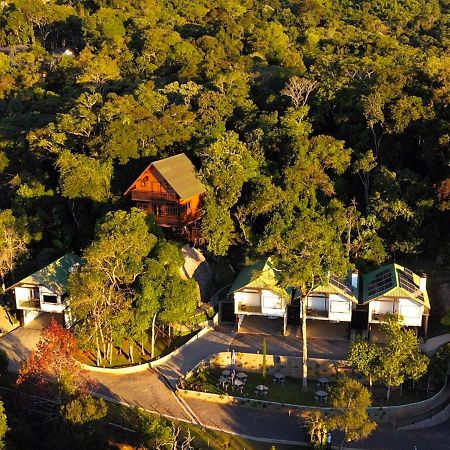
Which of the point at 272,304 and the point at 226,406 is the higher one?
the point at 272,304

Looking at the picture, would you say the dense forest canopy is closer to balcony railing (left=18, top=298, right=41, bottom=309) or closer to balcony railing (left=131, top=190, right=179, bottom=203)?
balcony railing (left=131, top=190, right=179, bottom=203)

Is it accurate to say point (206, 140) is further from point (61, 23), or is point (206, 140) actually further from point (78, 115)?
point (61, 23)

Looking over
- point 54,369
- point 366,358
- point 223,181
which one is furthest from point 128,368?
point 223,181

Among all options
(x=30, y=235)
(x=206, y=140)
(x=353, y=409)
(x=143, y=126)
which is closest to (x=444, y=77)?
(x=206, y=140)

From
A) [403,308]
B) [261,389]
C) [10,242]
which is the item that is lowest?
[261,389]

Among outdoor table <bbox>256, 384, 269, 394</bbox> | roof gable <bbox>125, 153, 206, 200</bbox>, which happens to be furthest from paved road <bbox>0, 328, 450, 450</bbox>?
roof gable <bbox>125, 153, 206, 200</bbox>

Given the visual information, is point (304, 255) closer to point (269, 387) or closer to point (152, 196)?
point (269, 387)

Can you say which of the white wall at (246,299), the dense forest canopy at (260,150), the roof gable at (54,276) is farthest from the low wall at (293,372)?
the roof gable at (54,276)
